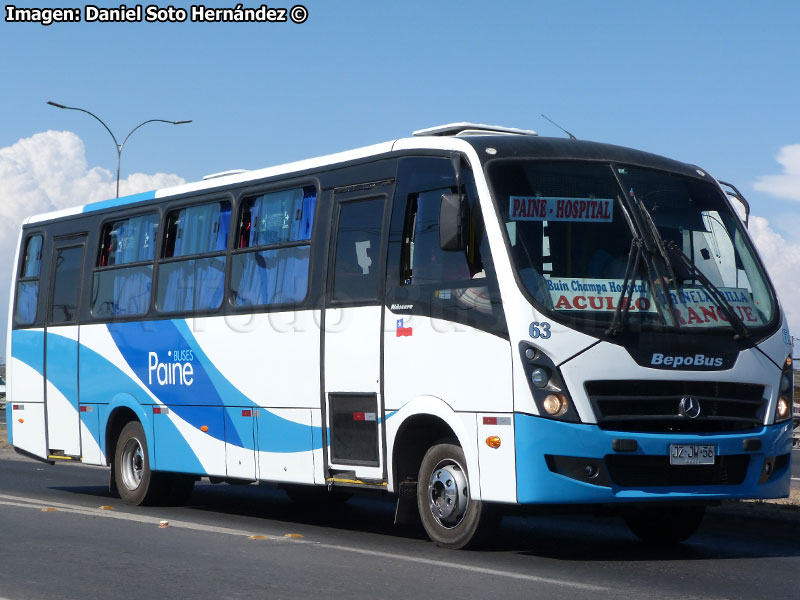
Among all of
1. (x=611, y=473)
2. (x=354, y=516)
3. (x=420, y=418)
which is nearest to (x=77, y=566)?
(x=420, y=418)

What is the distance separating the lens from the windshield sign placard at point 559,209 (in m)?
10.1

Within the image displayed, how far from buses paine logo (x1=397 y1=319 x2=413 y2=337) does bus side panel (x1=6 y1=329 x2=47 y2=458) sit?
715cm

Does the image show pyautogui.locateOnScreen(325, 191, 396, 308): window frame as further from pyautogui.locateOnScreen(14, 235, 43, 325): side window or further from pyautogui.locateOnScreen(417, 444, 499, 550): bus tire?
pyautogui.locateOnScreen(14, 235, 43, 325): side window

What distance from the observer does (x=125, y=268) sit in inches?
598

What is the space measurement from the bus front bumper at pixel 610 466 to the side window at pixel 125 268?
6380 millimetres

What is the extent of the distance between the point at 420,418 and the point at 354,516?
3.48m

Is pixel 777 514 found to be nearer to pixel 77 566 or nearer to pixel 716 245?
pixel 716 245

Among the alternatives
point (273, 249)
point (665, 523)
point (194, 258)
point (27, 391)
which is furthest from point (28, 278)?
point (665, 523)

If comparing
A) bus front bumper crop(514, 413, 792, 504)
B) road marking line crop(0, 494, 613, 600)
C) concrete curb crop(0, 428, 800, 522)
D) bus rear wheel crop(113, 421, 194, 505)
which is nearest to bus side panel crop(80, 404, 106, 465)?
bus rear wheel crop(113, 421, 194, 505)

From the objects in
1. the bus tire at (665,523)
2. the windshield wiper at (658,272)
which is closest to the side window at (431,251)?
the windshield wiper at (658,272)

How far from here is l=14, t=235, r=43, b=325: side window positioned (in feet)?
55.4

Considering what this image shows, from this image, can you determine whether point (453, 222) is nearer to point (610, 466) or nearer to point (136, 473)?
point (610, 466)

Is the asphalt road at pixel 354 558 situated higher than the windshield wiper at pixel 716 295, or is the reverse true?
the windshield wiper at pixel 716 295

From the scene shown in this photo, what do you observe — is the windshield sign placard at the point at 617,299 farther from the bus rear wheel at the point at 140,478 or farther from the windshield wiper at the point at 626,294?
the bus rear wheel at the point at 140,478
